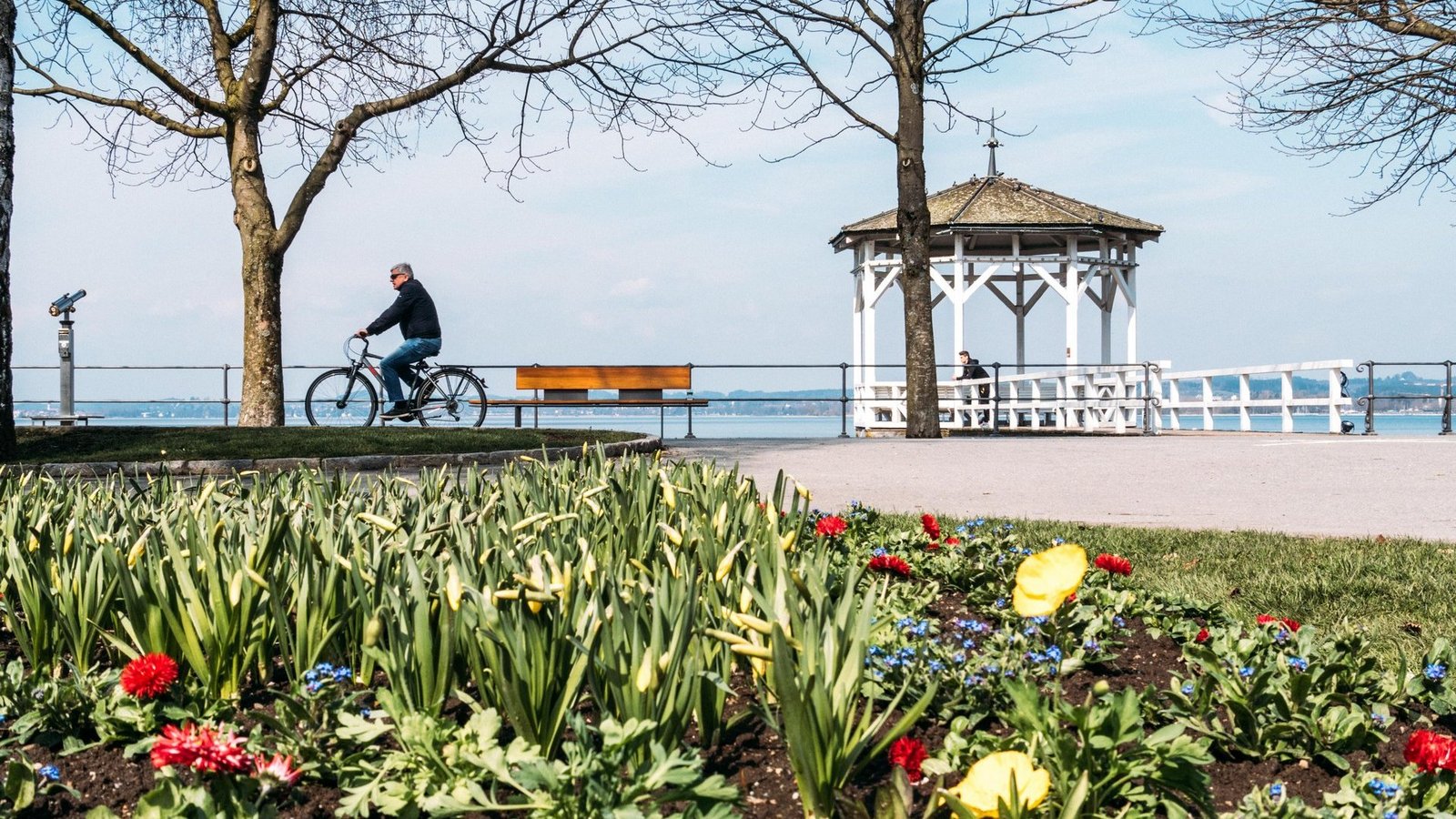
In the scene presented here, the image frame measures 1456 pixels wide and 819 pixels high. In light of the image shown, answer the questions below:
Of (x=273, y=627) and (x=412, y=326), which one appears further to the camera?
(x=412, y=326)

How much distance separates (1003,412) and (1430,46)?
11861mm

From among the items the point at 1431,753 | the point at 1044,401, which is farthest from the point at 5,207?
the point at 1044,401

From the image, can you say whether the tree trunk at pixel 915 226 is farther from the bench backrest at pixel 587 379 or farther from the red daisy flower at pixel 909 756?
the red daisy flower at pixel 909 756

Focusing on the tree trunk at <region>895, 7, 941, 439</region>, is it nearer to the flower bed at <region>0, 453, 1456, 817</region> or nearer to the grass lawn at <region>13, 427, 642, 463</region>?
the grass lawn at <region>13, 427, 642, 463</region>

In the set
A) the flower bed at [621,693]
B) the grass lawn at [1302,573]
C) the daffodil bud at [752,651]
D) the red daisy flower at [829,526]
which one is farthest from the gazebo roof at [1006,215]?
the daffodil bud at [752,651]

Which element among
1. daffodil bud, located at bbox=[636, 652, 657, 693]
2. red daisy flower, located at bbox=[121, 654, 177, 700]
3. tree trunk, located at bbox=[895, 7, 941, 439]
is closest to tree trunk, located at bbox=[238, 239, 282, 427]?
tree trunk, located at bbox=[895, 7, 941, 439]

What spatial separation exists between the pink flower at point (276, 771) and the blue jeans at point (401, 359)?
38.4ft

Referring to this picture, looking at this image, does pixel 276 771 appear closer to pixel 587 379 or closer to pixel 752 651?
pixel 752 651

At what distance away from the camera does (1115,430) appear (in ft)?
69.8

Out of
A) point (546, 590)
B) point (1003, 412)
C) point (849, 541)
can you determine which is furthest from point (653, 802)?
point (1003, 412)

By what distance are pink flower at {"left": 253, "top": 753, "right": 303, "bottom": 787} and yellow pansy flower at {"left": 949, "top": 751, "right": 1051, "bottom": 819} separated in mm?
967

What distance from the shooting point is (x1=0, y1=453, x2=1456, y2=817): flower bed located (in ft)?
6.06

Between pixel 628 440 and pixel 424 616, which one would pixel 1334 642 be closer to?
pixel 424 616

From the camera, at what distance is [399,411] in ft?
44.5
